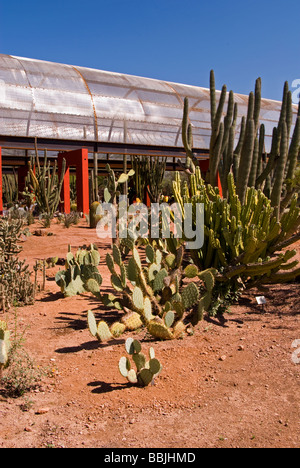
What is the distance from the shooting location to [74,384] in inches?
116

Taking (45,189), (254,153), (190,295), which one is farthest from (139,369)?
(45,189)

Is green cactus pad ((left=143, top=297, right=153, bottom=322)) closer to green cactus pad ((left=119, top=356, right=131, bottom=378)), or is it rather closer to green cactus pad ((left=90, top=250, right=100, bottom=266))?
green cactus pad ((left=119, top=356, right=131, bottom=378))

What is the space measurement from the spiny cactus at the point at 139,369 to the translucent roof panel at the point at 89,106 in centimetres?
1113

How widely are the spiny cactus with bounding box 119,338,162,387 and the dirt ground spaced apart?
0.22 ft

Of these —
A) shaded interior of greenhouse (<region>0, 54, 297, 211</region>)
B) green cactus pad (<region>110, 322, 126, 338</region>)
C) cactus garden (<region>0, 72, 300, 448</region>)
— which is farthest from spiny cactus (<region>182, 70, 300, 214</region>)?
shaded interior of greenhouse (<region>0, 54, 297, 211</region>)

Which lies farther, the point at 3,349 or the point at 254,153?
the point at 254,153

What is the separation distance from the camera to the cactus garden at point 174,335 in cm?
247

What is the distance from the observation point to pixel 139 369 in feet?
9.62

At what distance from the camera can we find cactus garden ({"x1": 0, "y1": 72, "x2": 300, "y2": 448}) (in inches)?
97.3

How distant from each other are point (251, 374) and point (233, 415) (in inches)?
21.8

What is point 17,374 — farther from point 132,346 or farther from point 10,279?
point 10,279

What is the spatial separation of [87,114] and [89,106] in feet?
1.25

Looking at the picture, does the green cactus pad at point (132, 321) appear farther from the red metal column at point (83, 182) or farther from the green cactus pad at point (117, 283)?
the red metal column at point (83, 182)

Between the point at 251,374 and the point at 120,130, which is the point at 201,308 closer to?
the point at 251,374
